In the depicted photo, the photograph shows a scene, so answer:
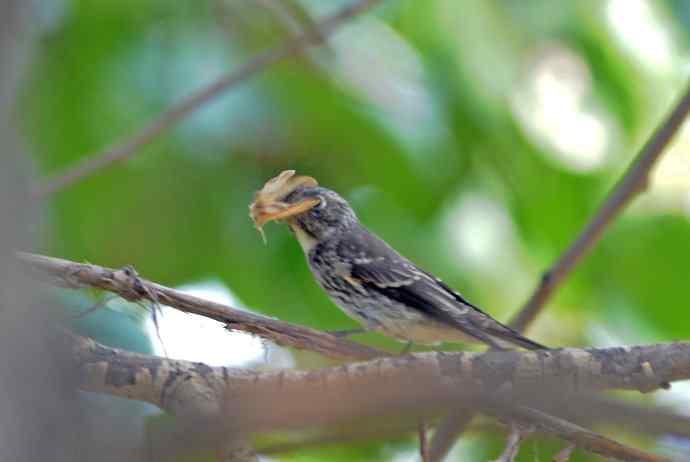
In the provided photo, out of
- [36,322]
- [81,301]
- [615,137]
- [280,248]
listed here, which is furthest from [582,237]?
[36,322]

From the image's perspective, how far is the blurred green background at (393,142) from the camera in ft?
18.8

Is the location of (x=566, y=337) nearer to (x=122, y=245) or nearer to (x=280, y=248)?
(x=280, y=248)

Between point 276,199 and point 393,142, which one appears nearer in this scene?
point 276,199

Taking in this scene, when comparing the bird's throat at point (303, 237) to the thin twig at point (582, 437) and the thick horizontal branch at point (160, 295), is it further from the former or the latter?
the thin twig at point (582, 437)

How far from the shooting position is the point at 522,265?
21.4 ft

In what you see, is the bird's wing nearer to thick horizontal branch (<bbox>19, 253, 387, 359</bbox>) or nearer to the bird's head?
the bird's head

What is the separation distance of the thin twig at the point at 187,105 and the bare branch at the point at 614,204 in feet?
4.68

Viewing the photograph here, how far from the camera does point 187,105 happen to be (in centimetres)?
495

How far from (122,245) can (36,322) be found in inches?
184

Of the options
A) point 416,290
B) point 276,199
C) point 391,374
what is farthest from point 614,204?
point 391,374

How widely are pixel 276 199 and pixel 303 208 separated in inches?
10.1

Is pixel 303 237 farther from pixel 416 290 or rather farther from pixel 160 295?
pixel 160 295

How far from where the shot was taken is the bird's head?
4.60 m

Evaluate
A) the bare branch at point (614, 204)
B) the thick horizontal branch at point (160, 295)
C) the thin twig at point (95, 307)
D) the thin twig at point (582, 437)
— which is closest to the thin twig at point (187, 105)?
the thin twig at point (95, 307)
